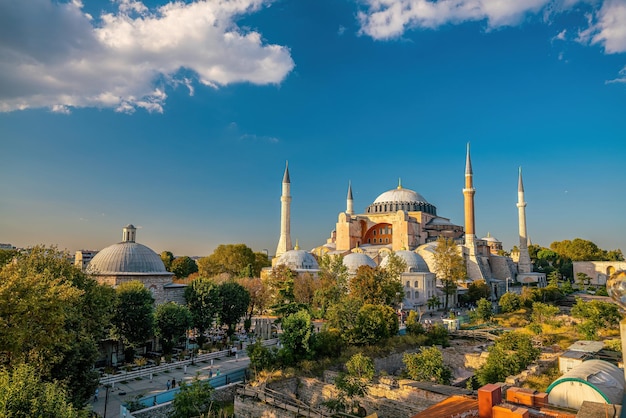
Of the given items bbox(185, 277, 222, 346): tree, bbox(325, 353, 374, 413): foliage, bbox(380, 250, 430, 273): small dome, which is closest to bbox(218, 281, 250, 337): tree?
bbox(185, 277, 222, 346): tree

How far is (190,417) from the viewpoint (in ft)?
35.0

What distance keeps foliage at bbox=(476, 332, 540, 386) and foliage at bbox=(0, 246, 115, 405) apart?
1190 cm

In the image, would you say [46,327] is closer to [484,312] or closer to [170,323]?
[170,323]

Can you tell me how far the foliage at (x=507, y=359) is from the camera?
551 inches

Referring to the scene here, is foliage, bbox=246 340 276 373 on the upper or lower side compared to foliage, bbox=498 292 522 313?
lower

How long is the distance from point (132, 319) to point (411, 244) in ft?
95.6

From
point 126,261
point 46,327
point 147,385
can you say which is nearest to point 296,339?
point 147,385

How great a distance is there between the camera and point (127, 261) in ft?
66.1

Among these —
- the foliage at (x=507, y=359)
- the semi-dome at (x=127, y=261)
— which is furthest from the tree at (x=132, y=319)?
the foliage at (x=507, y=359)

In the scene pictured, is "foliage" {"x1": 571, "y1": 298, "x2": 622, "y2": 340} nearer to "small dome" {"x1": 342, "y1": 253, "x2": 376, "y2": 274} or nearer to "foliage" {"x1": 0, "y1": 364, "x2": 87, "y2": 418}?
"small dome" {"x1": 342, "y1": 253, "x2": 376, "y2": 274}

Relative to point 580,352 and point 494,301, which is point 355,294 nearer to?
point 580,352

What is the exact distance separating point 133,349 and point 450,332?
15549mm

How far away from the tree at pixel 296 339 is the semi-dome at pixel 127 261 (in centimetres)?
846

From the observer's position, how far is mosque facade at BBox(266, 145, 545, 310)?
109ft
